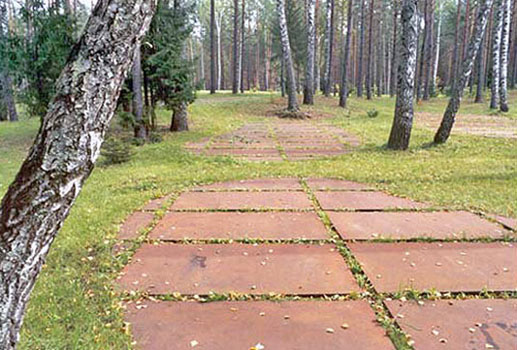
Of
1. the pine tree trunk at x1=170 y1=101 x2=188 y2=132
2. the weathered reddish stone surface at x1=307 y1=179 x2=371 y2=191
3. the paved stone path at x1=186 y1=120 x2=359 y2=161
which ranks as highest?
the pine tree trunk at x1=170 y1=101 x2=188 y2=132

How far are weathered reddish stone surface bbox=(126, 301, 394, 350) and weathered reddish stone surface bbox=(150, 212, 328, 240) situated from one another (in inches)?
41.0

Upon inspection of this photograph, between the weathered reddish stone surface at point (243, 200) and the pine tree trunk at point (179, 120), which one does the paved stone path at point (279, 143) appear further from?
the weathered reddish stone surface at point (243, 200)

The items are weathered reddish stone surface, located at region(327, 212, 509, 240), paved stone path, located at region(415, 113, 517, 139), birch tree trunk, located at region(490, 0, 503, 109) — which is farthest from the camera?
birch tree trunk, located at region(490, 0, 503, 109)

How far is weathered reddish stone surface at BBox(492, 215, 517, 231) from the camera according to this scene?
3.51m

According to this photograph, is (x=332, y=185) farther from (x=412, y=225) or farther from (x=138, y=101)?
(x=138, y=101)

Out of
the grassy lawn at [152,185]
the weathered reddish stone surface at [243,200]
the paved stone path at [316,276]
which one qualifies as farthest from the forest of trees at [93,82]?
the weathered reddish stone surface at [243,200]

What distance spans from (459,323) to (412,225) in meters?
1.53

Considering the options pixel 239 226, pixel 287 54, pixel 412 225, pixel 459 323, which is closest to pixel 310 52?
pixel 287 54

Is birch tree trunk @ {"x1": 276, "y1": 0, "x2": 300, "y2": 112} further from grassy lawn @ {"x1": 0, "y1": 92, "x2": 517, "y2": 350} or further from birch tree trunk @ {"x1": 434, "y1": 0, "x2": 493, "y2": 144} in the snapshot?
birch tree trunk @ {"x1": 434, "y1": 0, "x2": 493, "y2": 144}

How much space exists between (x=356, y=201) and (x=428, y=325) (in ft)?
7.59

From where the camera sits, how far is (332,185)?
506 centimetres

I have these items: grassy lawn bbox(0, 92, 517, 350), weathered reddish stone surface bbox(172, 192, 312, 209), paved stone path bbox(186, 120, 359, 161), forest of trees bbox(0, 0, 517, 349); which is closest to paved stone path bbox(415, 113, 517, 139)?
grassy lawn bbox(0, 92, 517, 350)

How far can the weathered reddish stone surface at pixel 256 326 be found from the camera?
6.32 feet

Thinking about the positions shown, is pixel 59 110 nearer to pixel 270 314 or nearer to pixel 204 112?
pixel 270 314
